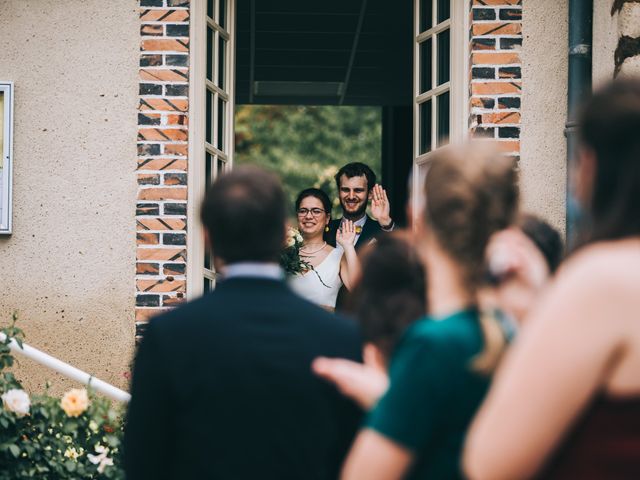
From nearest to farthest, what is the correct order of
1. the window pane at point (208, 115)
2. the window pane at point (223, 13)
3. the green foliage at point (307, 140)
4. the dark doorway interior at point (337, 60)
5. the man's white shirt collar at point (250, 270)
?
the man's white shirt collar at point (250, 270) → the window pane at point (208, 115) → the window pane at point (223, 13) → the dark doorway interior at point (337, 60) → the green foliage at point (307, 140)

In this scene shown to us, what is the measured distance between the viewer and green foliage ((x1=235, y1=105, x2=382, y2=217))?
93.3ft

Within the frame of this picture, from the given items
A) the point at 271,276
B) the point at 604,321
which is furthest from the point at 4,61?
the point at 604,321

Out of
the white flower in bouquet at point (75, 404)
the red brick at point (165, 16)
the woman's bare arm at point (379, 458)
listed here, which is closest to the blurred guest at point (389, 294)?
the woman's bare arm at point (379, 458)

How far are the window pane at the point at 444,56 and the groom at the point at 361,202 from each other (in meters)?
0.76

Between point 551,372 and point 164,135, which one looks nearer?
point 551,372

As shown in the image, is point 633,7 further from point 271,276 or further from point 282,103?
point 282,103

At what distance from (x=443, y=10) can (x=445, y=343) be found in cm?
420

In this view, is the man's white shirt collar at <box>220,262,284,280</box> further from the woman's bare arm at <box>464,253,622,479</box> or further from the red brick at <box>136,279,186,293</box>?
the red brick at <box>136,279,186,293</box>

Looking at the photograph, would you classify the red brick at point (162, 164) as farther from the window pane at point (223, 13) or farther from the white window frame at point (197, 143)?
the window pane at point (223, 13)

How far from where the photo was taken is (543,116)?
5645mm

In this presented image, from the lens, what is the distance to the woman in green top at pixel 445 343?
1990 millimetres

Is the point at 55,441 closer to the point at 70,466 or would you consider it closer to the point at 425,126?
the point at 70,466

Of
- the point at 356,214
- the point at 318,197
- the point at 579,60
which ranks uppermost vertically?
the point at 579,60

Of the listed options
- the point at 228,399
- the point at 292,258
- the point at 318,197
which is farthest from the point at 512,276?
the point at 318,197
